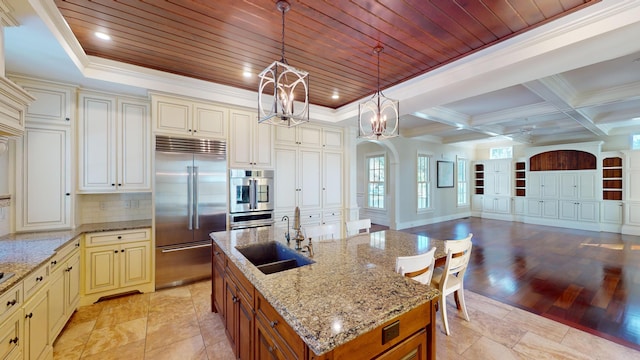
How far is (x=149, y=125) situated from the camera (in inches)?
134

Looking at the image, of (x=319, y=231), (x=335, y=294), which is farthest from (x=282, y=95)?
(x=319, y=231)

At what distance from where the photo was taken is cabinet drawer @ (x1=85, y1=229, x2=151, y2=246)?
2.86m

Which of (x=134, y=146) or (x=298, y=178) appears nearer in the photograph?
(x=134, y=146)

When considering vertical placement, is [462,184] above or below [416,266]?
above

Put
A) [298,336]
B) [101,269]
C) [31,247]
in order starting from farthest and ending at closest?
[101,269]
[31,247]
[298,336]

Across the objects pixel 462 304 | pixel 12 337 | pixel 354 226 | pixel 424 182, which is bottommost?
pixel 462 304

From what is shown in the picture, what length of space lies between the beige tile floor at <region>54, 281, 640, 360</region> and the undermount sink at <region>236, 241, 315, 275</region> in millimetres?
800

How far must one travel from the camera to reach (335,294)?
1268 millimetres

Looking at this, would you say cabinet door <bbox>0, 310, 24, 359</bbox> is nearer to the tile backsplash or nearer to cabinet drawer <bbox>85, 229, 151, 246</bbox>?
cabinet drawer <bbox>85, 229, 151, 246</bbox>

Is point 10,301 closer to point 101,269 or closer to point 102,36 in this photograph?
point 101,269

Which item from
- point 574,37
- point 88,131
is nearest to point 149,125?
point 88,131

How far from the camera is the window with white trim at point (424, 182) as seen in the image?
8.04 metres

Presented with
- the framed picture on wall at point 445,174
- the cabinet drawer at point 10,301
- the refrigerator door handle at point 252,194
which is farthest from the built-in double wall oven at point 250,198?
the framed picture on wall at point 445,174

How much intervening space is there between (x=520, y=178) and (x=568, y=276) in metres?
6.20
